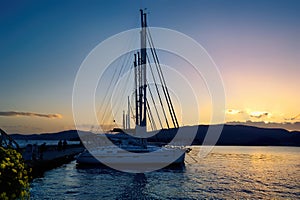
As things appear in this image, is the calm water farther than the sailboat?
No

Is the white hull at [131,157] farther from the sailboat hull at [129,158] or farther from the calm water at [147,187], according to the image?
the calm water at [147,187]

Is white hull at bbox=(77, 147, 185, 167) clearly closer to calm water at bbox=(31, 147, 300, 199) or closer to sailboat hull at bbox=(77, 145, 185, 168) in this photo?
sailboat hull at bbox=(77, 145, 185, 168)

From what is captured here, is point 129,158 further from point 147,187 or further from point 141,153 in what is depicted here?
point 147,187

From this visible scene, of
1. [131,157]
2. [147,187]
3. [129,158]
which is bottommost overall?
[147,187]

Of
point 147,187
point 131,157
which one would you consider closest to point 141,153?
Answer: point 131,157

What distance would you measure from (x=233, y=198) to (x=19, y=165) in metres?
21.5

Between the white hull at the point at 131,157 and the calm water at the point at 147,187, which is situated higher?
the white hull at the point at 131,157

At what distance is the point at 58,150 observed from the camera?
6212 cm

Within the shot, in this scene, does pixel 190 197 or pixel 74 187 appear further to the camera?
pixel 74 187

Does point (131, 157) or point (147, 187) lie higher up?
point (131, 157)

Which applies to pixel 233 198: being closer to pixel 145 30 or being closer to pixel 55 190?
pixel 55 190

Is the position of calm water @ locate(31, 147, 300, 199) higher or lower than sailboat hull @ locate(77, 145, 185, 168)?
lower

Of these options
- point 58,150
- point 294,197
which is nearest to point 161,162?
point 294,197

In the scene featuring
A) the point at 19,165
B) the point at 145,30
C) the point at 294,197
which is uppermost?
the point at 145,30
